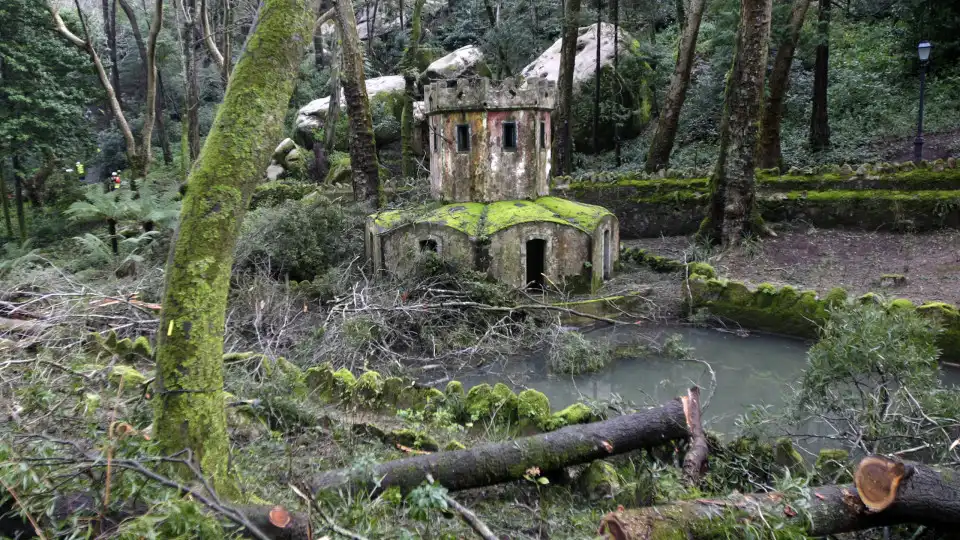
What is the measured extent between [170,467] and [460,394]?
397cm

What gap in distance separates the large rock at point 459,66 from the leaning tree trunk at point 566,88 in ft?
16.8

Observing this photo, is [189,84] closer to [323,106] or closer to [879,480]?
[323,106]

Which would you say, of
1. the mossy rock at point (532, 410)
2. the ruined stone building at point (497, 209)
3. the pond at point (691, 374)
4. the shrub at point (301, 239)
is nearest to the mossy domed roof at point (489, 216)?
the ruined stone building at point (497, 209)

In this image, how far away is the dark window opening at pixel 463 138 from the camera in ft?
49.9

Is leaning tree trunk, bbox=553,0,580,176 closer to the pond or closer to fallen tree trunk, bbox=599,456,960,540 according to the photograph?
the pond

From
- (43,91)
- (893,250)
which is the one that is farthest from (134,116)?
(893,250)

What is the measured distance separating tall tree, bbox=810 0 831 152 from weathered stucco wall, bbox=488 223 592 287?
38.3 ft

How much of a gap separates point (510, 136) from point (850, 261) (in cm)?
857

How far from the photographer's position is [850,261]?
14.7m

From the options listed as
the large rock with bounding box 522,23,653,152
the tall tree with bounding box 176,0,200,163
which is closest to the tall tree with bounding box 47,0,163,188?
the tall tree with bounding box 176,0,200,163

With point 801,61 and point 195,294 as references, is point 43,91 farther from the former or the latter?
point 801,61

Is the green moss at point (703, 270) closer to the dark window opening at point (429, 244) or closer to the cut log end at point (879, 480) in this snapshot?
the dark window opening at point (429, 244)

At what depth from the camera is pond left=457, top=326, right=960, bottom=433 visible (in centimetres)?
1029

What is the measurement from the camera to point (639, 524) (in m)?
3.91
